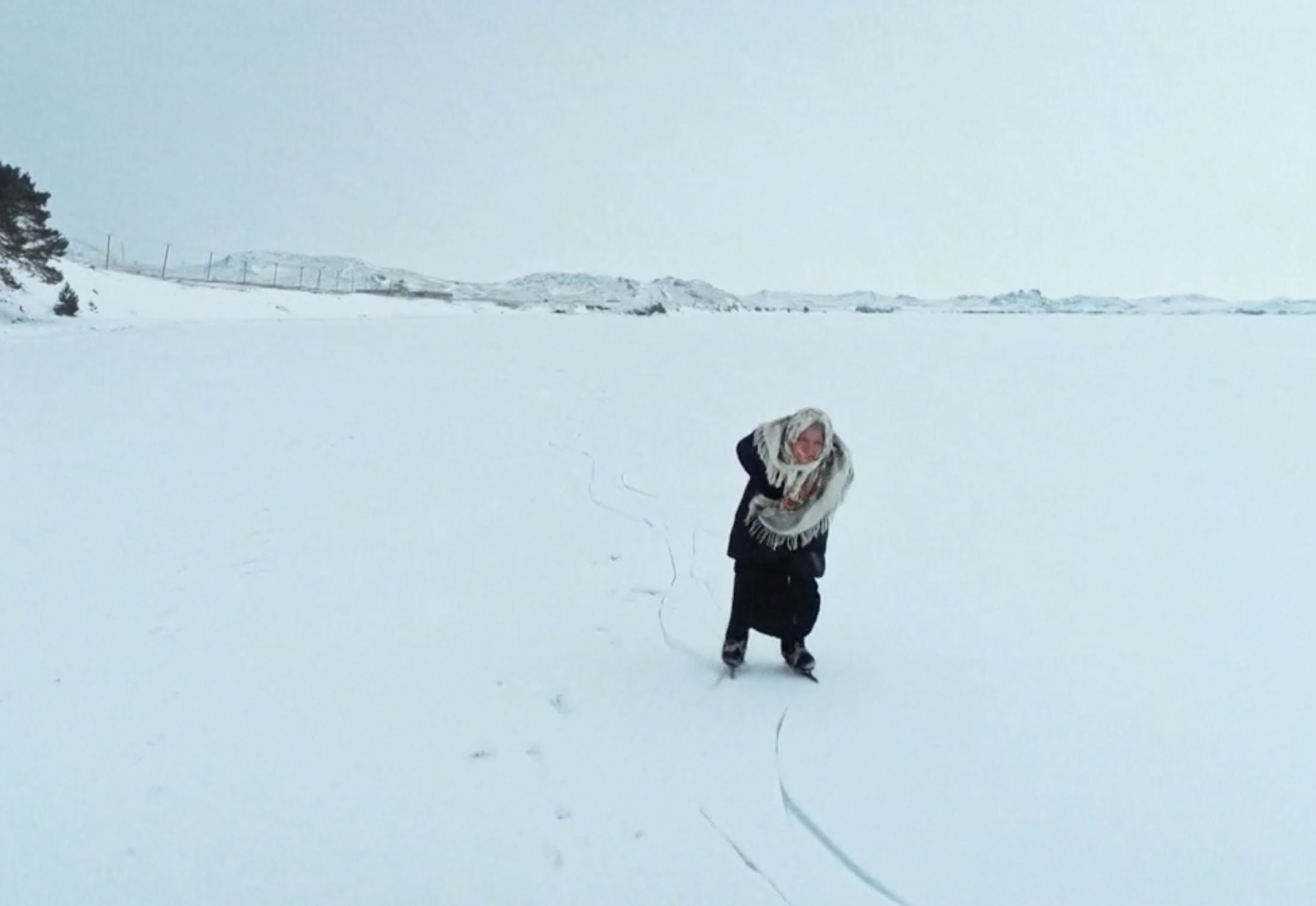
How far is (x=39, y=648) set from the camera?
3.88 meters

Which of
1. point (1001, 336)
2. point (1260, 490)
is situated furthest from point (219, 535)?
point (1001, 336)

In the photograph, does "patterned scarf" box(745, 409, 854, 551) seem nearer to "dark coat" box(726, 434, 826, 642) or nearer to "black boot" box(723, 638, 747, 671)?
"dark coat" box(726, 434, 826, 642)

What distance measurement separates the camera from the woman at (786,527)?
3.12m

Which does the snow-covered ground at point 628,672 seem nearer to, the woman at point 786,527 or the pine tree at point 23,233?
the woman at point 786,527

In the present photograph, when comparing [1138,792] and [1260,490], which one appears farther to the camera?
[1260,490]

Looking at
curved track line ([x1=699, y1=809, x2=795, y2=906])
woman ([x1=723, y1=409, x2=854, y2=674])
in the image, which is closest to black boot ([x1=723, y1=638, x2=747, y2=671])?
woman ([x1=723, y1=409, x2=854, y2=674])

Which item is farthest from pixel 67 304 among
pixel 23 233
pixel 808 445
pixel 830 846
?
pixel 830 846

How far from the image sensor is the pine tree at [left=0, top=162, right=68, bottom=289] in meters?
18.8

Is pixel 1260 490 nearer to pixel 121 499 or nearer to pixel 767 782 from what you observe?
pixel 767 782

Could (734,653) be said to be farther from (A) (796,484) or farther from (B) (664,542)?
(B) (664,542)

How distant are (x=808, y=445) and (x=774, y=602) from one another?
2.72ft

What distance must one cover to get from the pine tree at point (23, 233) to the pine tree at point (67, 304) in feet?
1.57

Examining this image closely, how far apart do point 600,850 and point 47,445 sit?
7.86 meters

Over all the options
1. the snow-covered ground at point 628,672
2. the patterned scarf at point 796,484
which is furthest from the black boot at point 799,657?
the patterned scarf at point 796,484
